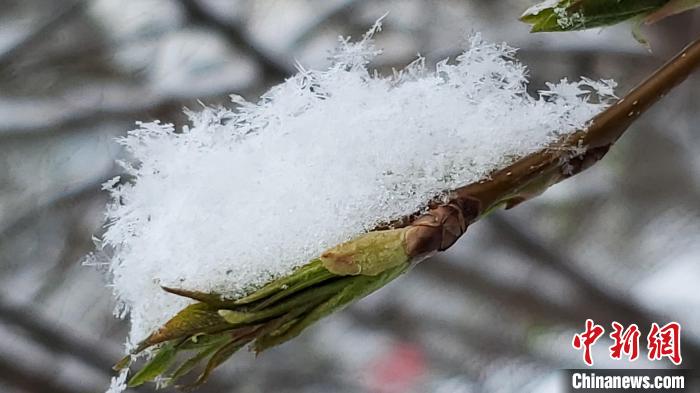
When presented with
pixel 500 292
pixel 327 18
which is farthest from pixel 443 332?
pixel 327 18

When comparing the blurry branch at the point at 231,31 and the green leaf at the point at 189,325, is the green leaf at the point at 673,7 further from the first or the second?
the blurry branch at the point at 231,31

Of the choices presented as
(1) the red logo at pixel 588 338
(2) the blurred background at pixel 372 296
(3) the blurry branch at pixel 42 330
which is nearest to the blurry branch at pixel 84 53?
(2) the blurred background at pixel 372 296

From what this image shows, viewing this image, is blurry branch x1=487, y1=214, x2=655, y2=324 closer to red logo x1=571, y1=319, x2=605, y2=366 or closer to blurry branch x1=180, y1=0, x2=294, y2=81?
red logo x1=571, y1=319, x2=605, y2=366

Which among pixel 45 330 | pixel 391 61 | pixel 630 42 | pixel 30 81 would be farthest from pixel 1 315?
pixel 630 42

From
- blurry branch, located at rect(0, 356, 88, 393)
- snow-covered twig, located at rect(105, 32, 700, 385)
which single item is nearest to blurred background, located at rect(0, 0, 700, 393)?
blurry branch, located at rect(0, 356, 88, 393)

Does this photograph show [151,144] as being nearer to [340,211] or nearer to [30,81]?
[340,211]

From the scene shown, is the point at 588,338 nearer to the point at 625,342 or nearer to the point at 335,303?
the point at 625,342
